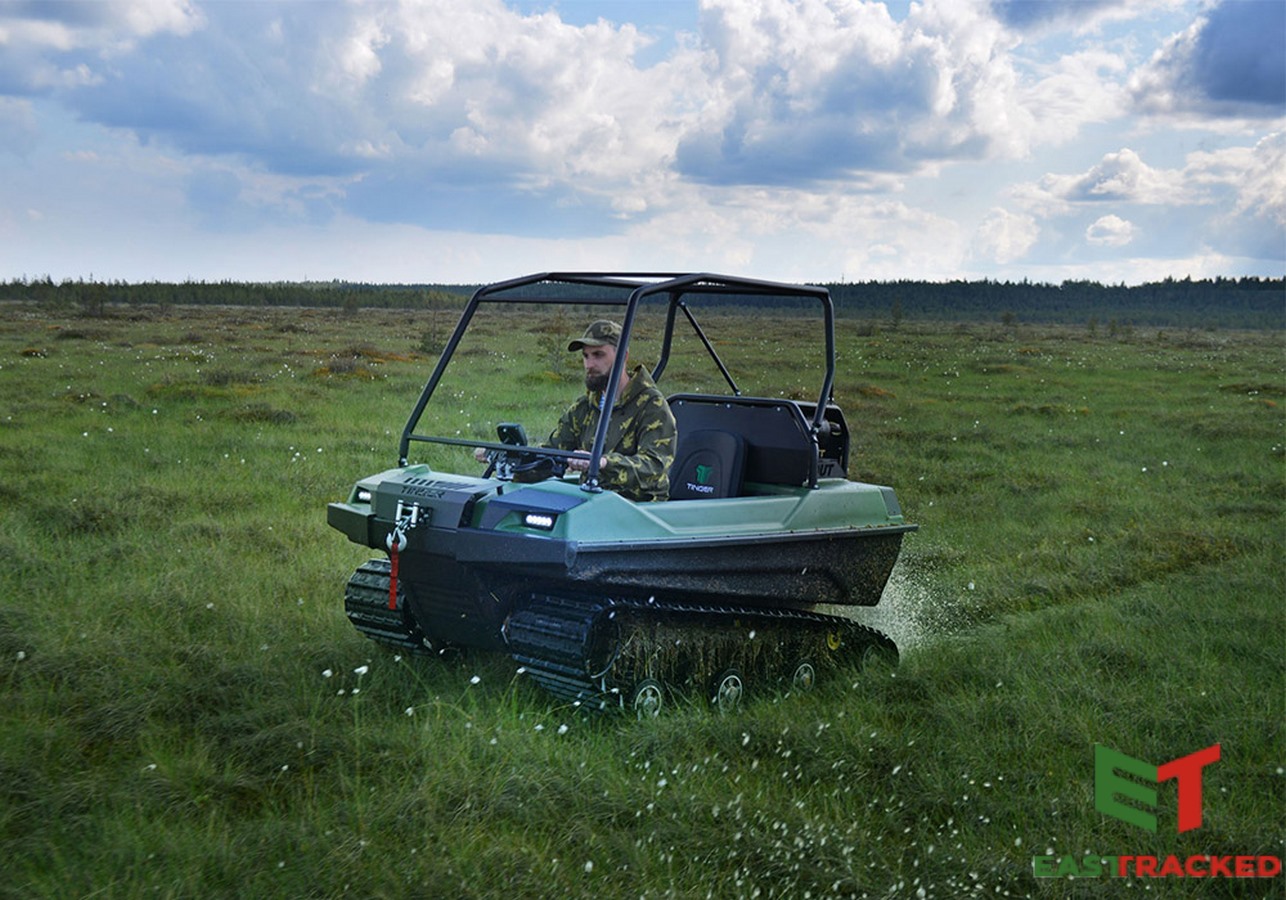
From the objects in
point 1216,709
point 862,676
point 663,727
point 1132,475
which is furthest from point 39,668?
point 1132,475

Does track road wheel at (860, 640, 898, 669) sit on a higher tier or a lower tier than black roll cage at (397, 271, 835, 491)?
lower

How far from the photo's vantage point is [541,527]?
18.5 ft

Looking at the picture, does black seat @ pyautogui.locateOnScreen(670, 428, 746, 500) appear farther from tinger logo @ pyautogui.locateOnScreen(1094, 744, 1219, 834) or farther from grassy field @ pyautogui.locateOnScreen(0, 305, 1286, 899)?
tinger logo @ pyautogui.locateOnScreen(1094, 744, 1219, 834)

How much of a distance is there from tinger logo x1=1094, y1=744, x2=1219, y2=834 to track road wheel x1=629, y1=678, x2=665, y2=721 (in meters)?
2.06

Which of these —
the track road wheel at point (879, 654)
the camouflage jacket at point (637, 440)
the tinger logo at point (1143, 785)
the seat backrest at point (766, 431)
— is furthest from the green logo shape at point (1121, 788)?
the camouflage jacket at point (637, 440)

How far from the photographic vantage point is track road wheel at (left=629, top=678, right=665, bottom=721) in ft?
19.4

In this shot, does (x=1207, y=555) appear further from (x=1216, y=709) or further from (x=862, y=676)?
(x=862, y=676)

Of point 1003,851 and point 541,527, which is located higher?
point 541,527

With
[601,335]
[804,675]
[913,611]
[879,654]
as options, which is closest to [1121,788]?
[804,675]

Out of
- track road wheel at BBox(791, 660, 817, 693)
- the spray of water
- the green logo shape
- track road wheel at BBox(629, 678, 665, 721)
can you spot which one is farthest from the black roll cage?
the green logo shape

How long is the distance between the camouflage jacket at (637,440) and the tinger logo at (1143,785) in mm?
2556

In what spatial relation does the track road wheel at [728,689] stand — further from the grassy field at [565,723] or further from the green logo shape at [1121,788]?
the green logo shape at [1121,788]

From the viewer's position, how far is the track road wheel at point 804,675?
6.88 metres

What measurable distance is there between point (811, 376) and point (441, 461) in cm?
1351
